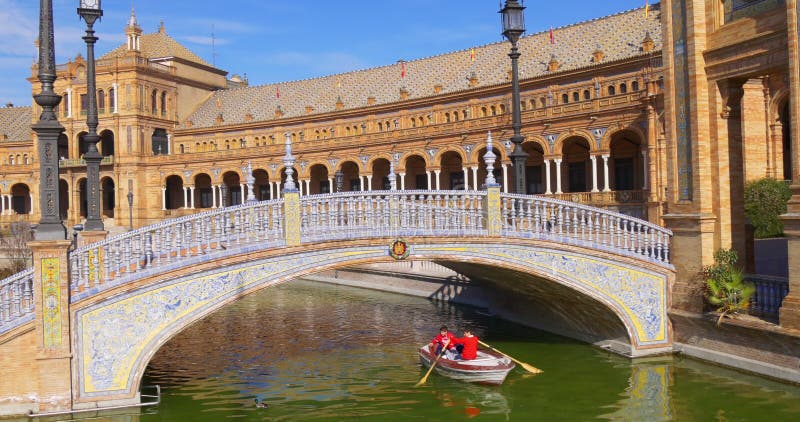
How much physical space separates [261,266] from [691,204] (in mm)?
8313

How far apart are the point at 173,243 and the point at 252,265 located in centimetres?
134

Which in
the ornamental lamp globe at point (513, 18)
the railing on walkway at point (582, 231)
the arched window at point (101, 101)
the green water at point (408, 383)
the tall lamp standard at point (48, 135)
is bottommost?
the green water at point (408, 383)

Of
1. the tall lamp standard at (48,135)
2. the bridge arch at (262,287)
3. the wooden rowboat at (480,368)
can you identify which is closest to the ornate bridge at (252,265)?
the bridge arch at (262,287)

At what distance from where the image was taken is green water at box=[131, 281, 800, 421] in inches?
480

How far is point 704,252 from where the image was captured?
1440 centimetres

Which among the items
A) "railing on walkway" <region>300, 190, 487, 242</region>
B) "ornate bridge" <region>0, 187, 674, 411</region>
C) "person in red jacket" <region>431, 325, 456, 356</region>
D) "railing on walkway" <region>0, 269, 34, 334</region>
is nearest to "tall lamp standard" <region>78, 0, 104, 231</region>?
"ornate bridge" <region>0, 187, 674, 411</region>

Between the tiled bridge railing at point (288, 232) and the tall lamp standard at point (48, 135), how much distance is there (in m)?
0.62

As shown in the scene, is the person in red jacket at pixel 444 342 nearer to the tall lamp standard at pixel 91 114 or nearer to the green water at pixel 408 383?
the green water at pixel 408 383

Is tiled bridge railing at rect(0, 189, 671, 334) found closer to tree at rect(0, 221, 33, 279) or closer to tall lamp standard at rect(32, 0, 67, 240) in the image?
tall lamp standard at rect(32, 0, 67, 240)

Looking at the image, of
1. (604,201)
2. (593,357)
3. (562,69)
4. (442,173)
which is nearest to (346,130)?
(442,173)

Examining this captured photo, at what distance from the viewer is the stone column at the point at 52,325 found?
11.2 m

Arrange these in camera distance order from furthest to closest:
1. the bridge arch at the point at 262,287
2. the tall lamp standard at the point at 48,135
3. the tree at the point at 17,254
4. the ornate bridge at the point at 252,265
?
1. the tree at the point at 17,254
2. the bridge arch at the point at 262,287
3. the ornate bridge at the point at 252,265
4. the tall lamp standard at the point at 48,135

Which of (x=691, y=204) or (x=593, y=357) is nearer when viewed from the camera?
(x=691, y=204)

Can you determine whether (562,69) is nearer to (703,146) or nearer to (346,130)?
(346,130)
